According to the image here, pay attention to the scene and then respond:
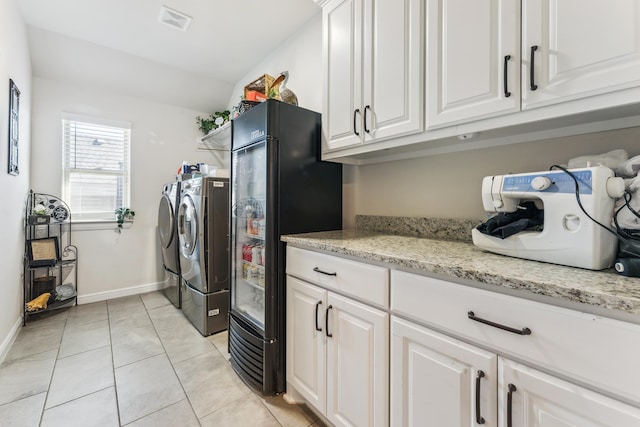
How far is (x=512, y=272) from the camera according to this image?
76cm

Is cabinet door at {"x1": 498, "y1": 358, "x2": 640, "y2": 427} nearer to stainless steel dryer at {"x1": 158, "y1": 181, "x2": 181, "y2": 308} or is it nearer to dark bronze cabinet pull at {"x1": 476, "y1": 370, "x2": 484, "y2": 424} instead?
dark bronze cabinet pull at {"x1": 476, "y1": 370, "x2": 484, "y2": 424}

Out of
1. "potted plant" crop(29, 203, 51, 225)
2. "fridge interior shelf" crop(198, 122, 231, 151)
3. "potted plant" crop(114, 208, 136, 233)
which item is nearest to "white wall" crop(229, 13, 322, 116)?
"fridge interior shelf" crop(198, 122, 231, 151)

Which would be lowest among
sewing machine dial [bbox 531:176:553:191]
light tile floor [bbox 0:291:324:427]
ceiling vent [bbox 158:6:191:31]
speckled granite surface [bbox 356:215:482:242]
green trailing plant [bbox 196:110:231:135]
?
light tile floor [bbox 0:291:324:427]

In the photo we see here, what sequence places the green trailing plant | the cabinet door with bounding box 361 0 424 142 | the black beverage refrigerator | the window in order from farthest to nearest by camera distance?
the green trailing plant → the window → the black beverage refrigerator → the cabinet door with bounding box 361 0 424 142

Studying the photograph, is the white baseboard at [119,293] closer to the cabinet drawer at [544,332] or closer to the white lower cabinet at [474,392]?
the white lower cabinet at [474,392]

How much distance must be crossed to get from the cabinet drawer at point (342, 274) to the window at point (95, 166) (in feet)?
9.59

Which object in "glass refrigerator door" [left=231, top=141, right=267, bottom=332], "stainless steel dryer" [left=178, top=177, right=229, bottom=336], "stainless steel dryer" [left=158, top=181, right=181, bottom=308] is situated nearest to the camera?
"glass refrigerator door" [left=231, top=141, right=267, bottom=332]

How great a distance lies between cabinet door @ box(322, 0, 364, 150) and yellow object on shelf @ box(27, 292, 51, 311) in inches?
124

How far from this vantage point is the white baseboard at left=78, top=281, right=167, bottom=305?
3064 millimetres

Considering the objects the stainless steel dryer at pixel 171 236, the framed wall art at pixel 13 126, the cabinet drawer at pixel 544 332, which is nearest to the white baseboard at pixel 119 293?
the stainless steel dryer at pixel 171 236

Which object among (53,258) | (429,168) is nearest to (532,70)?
(429,168)

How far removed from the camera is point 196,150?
3.75 m

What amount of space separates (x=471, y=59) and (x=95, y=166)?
3824 millimetres

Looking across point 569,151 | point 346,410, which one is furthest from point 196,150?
point 569,151
